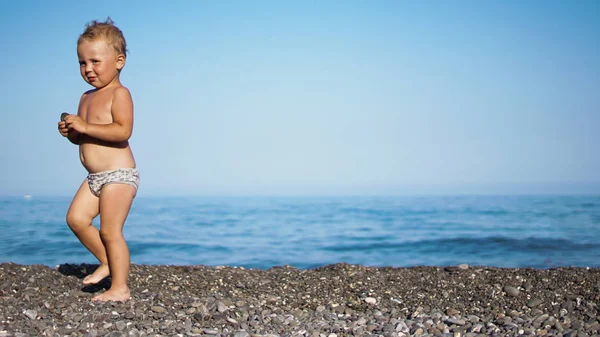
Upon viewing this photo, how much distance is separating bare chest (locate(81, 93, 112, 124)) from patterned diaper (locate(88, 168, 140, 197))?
0.43 m

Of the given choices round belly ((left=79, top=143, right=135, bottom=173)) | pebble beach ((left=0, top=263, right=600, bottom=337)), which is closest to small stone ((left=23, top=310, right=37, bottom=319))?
pebble beach ((left=0, top=263, right=600, bottom=337))

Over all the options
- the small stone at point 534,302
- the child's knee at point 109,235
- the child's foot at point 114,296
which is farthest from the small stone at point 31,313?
the small stone at point 534,302

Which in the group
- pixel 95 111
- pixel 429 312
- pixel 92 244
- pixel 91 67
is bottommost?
pixel 429 312

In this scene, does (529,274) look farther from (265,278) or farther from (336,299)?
(265,278)

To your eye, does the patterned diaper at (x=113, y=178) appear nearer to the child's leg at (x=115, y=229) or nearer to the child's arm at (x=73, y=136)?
the child's leg at (x=115, y=229)

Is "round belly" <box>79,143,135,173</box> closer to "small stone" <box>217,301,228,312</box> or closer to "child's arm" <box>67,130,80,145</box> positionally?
"child's arm" <box>67,130,80,145</box>

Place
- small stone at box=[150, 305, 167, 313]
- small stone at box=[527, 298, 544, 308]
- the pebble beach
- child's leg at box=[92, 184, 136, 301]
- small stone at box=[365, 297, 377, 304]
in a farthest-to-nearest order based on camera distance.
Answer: small stone at box=[365, 297, 377, 304] → small stone at box=[527, 298, 544, 308] → child's leg at box=[92, 184, 136, 301] → small stone at box=[150, 305, 167, 313] → the pebble beach

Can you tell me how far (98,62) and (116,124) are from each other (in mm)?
549

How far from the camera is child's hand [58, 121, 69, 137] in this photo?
4.83 metres

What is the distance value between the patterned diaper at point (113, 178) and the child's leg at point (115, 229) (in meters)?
0.04

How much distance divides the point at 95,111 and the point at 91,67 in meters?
0.36

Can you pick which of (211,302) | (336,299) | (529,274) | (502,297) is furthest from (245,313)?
(529,274)

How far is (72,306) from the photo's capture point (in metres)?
4.51

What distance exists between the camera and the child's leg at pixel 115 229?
480cm
